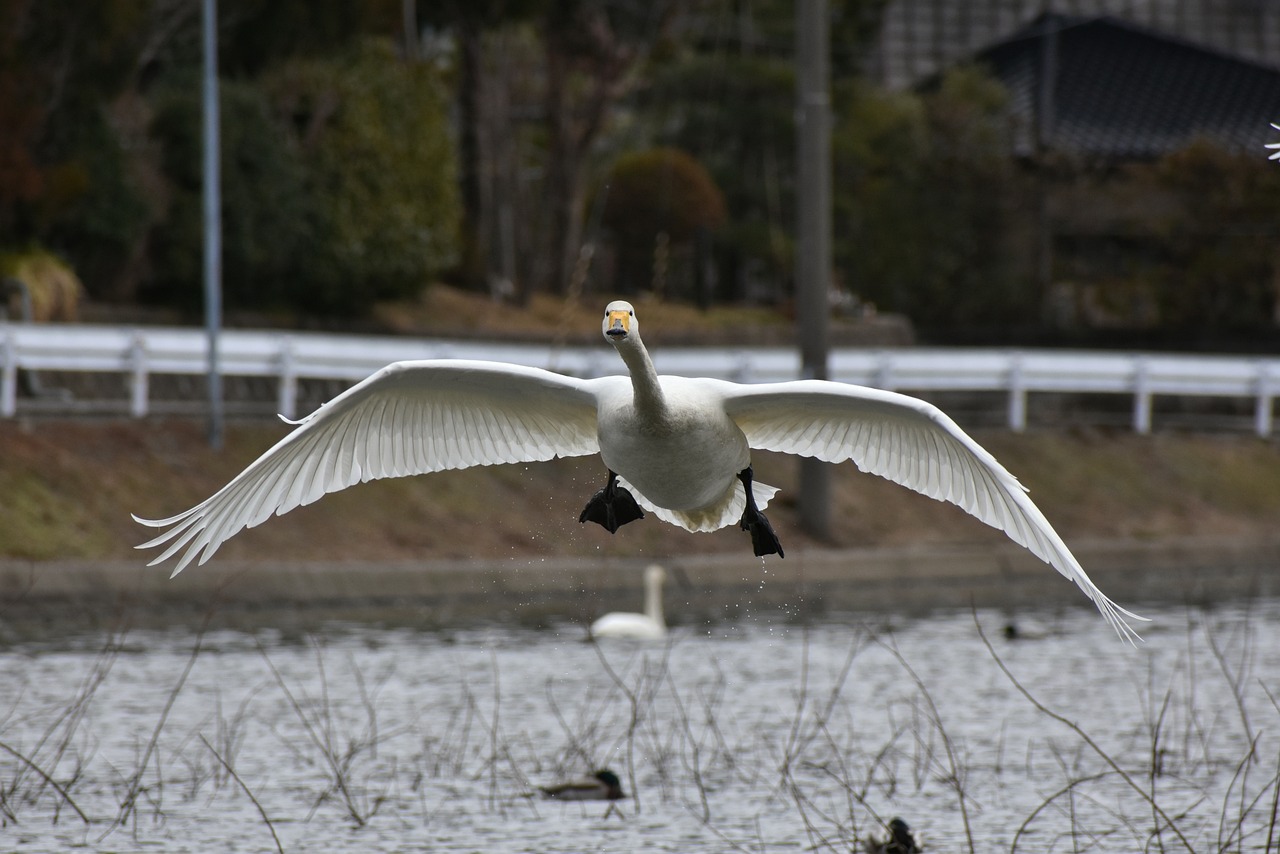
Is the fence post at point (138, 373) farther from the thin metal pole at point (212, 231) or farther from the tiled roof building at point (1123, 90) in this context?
the tiled roof building at point (1123, 90)

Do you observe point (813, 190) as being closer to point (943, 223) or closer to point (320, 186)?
point (320, 186)

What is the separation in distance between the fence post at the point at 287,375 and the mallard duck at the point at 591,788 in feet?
35.2

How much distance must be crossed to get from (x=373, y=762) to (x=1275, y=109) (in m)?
37.6

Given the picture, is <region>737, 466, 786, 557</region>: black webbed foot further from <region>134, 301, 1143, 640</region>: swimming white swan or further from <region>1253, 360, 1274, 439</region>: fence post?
<region>1253, 360, 1274, 439</region>: fence post

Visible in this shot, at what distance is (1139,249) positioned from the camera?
43.5 meters

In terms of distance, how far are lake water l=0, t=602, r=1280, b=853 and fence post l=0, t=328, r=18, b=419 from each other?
4080mm

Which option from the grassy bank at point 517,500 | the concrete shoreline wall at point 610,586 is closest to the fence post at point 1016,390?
the grassy bank at point 517,500

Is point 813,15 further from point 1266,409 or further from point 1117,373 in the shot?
point 1266,409

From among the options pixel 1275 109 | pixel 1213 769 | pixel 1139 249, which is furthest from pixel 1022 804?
pixel 1275 109

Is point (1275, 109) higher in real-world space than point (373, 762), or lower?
higher

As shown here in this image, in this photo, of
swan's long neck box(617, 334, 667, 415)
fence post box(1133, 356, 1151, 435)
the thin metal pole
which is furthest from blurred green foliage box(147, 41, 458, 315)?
swan's long neck box(617, 334, 667, 415)

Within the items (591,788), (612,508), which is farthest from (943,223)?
(612,508)

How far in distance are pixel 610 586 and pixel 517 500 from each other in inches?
77.8

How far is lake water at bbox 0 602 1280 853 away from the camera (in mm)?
10609
